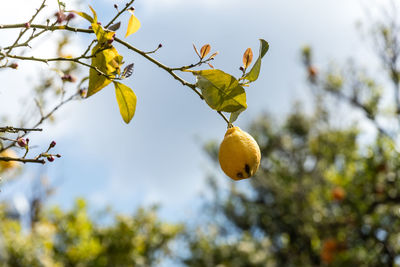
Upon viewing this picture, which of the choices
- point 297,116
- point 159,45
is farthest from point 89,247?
point 297,116

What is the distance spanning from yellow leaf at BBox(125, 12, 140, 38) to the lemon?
26 centimetres

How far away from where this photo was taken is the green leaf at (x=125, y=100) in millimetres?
700

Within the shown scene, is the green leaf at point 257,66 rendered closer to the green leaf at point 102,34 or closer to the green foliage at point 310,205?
the green leaf at point 102,34

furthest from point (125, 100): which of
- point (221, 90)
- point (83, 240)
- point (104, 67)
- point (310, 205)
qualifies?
point (310, 205)

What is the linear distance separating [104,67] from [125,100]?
66mm

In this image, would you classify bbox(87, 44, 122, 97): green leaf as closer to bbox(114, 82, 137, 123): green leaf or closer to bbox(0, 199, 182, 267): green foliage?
bbox(114, 82, 137, 123): green leaf

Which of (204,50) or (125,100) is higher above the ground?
(204,50)

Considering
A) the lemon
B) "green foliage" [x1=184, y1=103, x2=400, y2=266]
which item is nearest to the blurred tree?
"green foliage" [x1=184, y1=103, x2=400, y2=266]

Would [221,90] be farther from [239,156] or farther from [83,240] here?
[83,240]

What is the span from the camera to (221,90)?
0.68 metres

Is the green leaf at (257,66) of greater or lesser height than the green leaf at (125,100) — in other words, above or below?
above

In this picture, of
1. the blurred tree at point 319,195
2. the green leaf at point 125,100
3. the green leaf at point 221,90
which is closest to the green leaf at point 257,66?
the green leaf at point 221,90

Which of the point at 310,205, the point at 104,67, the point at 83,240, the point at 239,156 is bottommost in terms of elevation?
the point at 239,156

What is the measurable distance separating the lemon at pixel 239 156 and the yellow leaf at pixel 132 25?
0.85ft
